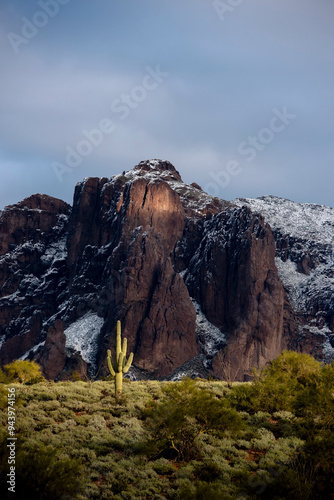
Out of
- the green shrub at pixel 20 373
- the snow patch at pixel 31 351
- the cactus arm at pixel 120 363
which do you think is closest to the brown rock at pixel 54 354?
the snow patch at pixel 31 351

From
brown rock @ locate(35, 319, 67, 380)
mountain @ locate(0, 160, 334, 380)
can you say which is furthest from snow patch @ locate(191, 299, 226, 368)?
brown rock @ locate(35, 319, 67, 380)

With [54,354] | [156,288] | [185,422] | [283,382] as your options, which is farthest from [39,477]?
[156,288]

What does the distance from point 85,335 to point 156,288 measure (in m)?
27.2

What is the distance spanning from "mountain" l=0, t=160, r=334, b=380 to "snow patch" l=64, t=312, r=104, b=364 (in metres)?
0.36

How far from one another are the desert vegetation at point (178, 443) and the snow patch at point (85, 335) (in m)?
116

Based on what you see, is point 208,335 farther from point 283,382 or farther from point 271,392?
point 271,392

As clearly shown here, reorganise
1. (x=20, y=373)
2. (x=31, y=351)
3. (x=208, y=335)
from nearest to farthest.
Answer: (x=20, y=373)
(x=31, y=351)
(x=208, y=335)

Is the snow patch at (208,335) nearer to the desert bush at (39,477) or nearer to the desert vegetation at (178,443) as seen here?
the desert vegetation at (178,443)

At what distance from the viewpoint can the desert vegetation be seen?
17203 millimetres

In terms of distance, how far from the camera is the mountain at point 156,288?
14462 cm

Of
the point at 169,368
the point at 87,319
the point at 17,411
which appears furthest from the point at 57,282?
the point at 17,411

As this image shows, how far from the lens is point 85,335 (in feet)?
504

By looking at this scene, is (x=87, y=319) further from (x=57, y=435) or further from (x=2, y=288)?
(x=57, y=435)

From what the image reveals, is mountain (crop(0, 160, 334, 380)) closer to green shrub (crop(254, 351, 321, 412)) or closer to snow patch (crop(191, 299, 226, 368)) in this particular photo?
snow patch (crop(191, 299, 226, 368))
